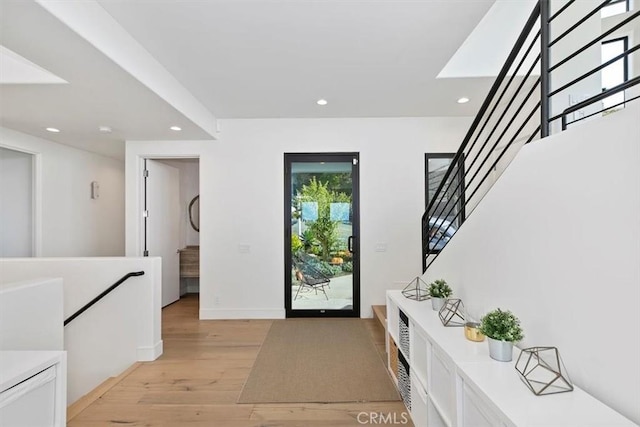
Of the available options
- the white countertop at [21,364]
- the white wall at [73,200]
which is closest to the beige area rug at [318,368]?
the white countertop at [21,364]

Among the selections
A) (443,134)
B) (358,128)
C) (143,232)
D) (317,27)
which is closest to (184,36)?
Result: (317,27)

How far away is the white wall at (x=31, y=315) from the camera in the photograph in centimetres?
199

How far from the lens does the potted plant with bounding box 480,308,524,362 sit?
1319 millimetres

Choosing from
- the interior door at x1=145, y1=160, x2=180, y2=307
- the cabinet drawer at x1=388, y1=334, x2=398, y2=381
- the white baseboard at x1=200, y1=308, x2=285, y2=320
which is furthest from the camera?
the interior door at x1=145, y1=160, x2=180, y2=307

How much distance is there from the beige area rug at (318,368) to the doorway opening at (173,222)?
2.19 m

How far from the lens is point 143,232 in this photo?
4.17 metres

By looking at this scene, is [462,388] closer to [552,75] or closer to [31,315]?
[552,75]

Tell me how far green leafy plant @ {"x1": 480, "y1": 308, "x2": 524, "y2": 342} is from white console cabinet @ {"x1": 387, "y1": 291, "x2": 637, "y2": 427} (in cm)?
12

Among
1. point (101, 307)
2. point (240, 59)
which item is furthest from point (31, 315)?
point (240, 59)

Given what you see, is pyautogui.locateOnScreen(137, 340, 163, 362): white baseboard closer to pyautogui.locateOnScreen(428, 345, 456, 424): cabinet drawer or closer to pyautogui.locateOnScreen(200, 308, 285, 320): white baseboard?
pyautogui.locateOnScreen(200, 308, 285, 320): white baseboard

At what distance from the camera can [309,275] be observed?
4117mm

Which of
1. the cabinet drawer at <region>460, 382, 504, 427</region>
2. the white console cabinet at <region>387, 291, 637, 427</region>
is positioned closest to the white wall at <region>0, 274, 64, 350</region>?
the white console cabinet at <region>387, 291, 637, 427</region>

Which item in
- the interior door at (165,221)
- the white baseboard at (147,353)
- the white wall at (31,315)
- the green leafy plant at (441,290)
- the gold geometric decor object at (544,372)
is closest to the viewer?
the gold geometric decor object at (544,372)

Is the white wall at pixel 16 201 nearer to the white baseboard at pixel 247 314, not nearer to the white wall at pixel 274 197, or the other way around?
the white wall at pixel 274 197
